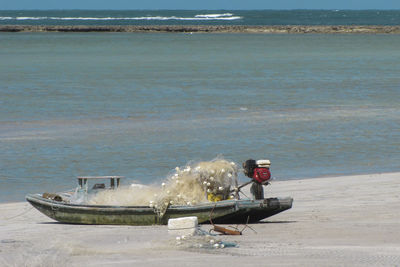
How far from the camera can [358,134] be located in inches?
880

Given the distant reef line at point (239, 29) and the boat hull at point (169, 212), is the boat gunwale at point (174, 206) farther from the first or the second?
the distant reef line at point (239, 29)

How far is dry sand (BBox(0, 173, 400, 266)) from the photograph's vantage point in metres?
9.63

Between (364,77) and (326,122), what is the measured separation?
18.9m

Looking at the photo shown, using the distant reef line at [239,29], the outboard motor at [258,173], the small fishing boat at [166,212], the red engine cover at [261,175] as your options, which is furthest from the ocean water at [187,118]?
the distant reef line at [239,29]

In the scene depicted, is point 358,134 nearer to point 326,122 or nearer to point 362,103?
point 326,122

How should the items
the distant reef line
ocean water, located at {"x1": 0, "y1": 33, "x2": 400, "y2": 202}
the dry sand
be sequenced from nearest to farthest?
the dry sand
ocean water, located at {"x1": 0, "y1": 33, "x2": 400, "y2": 202}
the distant reef line

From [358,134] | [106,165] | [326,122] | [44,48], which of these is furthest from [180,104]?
[44,48]

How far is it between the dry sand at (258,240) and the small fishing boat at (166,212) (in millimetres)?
140

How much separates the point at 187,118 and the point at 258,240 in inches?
608

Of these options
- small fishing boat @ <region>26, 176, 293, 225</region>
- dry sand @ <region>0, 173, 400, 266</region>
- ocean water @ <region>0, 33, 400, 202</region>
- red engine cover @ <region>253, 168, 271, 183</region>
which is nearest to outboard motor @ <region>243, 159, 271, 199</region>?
red engine cover @ <region>253, 168, 271, 183</region>

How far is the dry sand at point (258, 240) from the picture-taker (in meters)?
9.63

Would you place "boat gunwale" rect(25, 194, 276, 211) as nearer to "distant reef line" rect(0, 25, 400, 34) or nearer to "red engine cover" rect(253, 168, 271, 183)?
"red engine cover" rect(253, 168, 271, 183)

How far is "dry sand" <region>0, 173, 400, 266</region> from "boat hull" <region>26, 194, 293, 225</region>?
0.14 meters

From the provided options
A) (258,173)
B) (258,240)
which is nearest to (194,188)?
(258,173)
